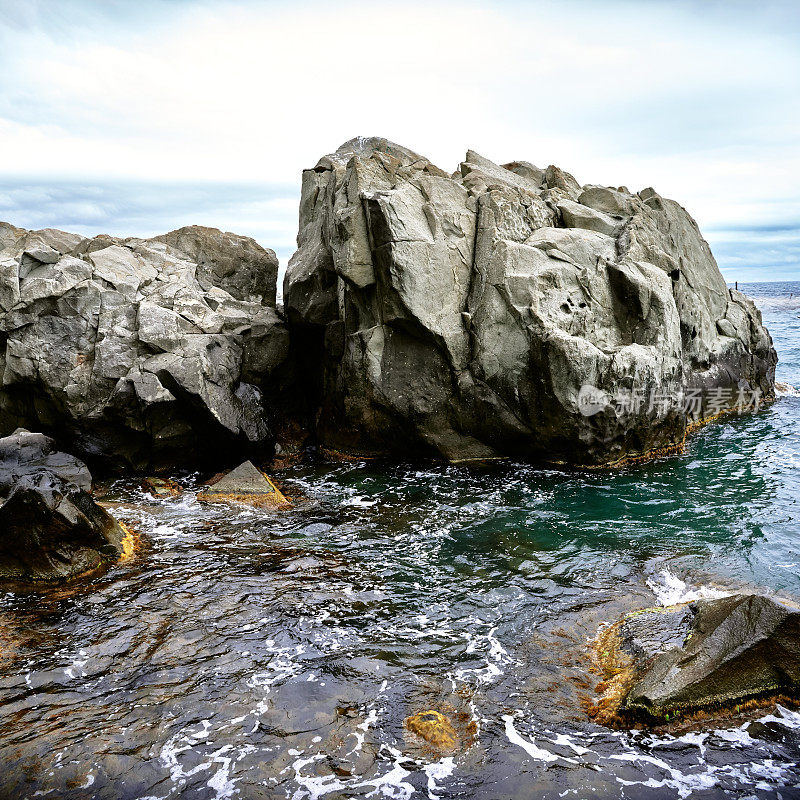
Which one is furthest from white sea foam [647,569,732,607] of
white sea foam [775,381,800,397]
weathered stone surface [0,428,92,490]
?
white sea foam [775,381,800,397]

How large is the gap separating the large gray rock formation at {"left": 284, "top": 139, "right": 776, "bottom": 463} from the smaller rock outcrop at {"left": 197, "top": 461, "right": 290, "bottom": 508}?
11.6ft

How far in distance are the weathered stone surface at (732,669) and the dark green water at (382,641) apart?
326mm

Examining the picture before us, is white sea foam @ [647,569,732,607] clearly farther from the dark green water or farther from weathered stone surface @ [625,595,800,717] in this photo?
weathered stone surface @ [625,595,800,717]

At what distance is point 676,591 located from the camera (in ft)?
31.3

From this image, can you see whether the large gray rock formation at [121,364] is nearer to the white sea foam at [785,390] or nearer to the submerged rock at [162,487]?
the submerged rock at [162,487]

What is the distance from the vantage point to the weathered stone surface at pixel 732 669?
6.71 m

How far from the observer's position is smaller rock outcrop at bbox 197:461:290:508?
13.9 metres

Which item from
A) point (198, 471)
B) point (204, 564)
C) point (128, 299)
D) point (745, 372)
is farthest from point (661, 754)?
point (745, 372)

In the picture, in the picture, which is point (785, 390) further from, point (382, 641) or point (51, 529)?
point (51, 529)

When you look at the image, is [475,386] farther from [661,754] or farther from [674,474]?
[661,754]

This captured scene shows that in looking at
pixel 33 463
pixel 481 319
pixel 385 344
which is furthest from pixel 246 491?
pixel 481 319

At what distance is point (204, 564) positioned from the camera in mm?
10820

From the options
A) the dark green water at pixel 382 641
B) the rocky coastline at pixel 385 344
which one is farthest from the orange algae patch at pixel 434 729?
the rocky coastline at pixel 385 344

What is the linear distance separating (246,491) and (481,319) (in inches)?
283
